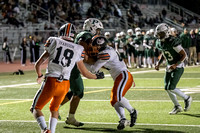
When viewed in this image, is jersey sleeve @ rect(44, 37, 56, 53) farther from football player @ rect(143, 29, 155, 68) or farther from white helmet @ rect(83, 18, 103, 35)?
football player @ rect(143, 29, 155, 68)

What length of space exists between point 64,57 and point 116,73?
4.97ft

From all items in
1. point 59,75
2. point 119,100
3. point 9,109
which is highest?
point 59,75

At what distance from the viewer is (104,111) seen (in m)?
9.59

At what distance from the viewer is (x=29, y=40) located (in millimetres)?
27547

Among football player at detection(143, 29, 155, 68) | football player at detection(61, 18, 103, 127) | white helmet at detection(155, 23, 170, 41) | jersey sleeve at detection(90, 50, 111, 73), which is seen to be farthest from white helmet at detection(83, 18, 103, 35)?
football player at detection(143, 29, 155, 68)

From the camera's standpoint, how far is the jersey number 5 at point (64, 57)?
6629mm

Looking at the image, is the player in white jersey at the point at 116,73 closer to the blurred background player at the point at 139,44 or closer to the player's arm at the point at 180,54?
the player's arm at the point at 180,54

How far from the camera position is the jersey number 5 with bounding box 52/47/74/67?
261 inches

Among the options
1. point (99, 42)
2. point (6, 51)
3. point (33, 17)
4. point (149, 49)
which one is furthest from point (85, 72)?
point (33, 17)

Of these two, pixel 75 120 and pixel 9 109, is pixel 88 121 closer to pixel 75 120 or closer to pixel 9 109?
pixel 75 120

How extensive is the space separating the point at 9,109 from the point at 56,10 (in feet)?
75.5

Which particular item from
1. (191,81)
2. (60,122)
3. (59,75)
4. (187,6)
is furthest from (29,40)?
(187,6)

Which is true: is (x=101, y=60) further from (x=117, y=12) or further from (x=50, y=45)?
(x=117, y=12)

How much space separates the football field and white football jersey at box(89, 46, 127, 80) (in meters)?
0.95
